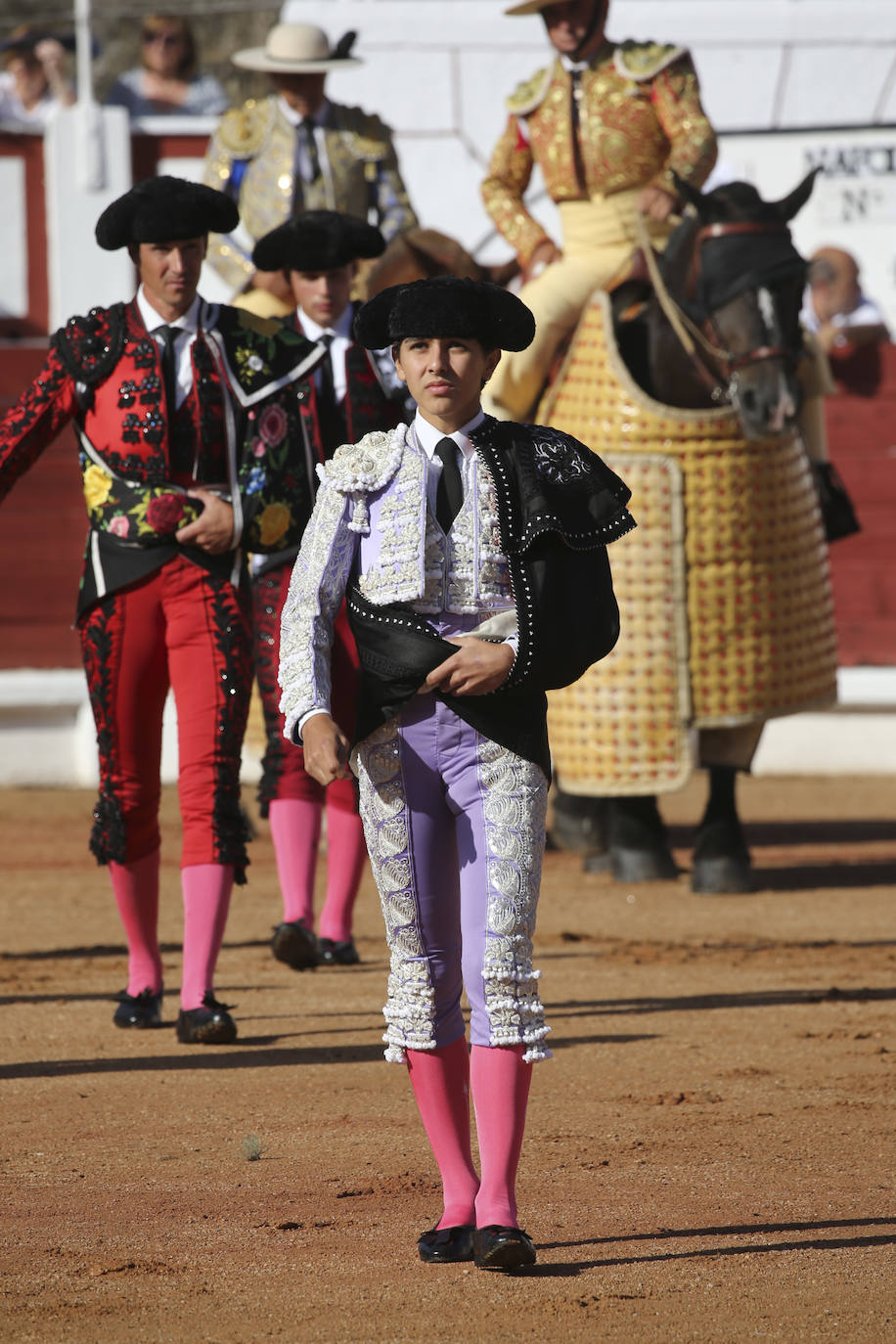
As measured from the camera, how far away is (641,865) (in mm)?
7445

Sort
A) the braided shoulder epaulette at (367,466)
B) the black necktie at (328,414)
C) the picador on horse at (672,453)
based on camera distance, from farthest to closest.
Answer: the picador on horse at (672,453) → the black necktie at (328,414) → the braided shoulder epaulette at (367,466)

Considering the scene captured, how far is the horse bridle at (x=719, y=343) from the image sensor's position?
6562mm

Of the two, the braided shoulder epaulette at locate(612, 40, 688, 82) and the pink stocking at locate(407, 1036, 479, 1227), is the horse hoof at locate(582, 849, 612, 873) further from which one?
the pink stocking at locate(407, 1036, 479, 1227)

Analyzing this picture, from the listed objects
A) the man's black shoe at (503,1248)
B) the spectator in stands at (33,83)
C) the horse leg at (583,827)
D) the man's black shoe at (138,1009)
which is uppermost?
the man's black shoe at (503,1248)

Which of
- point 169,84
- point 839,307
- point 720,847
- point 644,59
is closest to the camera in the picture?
point 720,847

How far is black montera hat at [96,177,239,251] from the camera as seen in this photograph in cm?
466

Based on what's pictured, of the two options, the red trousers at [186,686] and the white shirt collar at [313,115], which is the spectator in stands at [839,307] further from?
the red trousers at [186,686]

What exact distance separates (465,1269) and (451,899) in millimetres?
511

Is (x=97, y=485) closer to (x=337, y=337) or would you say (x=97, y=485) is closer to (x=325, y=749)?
(x=337, y=337)

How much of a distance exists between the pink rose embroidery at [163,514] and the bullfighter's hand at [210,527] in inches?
1.0

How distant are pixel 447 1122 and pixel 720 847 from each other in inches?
159

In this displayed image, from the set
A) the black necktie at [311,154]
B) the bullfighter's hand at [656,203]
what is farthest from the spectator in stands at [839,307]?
the black necktie at [311,154]

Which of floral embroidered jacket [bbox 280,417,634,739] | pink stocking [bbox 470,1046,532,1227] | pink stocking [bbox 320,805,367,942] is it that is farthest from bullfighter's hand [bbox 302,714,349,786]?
pink stocking [bbox 320,805,367,942]

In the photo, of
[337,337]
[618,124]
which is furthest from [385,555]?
Result: [618,124]
